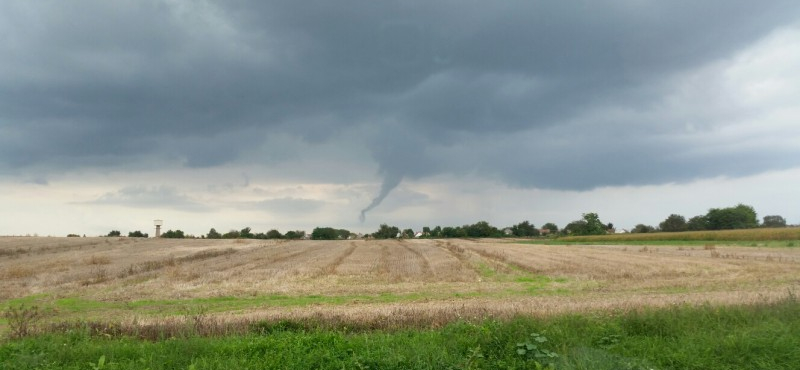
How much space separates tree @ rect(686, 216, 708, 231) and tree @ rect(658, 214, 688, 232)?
5.75ft

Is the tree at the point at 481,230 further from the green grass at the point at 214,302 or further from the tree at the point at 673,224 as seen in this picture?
the green grass at the point at 214,302

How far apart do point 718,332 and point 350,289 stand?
16342 mm

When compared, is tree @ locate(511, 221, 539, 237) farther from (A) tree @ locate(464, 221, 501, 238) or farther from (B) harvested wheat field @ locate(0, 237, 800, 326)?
(B) harvested wheat field @ locate(0, 237, 800, 326)

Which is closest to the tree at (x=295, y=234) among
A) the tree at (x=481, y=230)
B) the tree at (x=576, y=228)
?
the tree at (x=481, y=230)

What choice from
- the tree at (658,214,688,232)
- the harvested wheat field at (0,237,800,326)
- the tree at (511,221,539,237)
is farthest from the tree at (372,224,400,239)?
the harvested wheat field at (0,237,800,326)

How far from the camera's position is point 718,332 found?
9750mm

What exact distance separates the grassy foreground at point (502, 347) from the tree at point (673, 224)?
16301cm

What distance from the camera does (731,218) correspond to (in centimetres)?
14012

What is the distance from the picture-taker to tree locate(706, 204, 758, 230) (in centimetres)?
13825

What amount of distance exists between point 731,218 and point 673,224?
706 inches

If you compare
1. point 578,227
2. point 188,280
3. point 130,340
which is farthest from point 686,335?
point 578,227

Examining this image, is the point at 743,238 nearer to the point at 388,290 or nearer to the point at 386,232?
the point at 388,290

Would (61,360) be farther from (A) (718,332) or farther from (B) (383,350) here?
(A) (718,332)

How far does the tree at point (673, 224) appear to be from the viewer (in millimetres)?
154375
